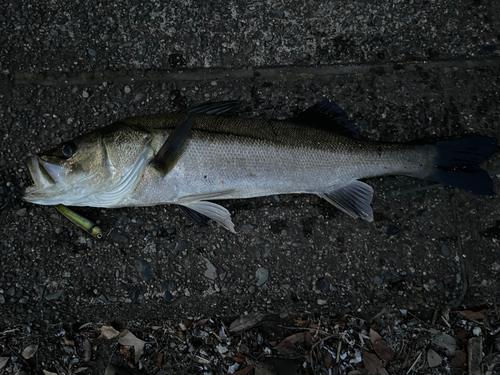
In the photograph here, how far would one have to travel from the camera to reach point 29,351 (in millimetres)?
2939

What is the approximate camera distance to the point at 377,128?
3148mm

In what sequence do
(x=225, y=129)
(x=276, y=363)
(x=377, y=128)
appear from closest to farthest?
(x=225, y=129)
(x=276, y=363)
(x=377, y=128)

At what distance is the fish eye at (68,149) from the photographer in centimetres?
252

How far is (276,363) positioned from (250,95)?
2.41m

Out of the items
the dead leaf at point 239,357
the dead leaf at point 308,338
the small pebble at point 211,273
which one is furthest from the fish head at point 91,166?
the dead leaf at point 308,338

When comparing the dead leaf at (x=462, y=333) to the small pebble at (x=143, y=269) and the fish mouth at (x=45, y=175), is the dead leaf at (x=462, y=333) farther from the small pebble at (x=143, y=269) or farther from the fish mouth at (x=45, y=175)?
the fish mouth at (x=45, y=175)

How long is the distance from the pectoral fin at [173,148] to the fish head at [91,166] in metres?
0.10

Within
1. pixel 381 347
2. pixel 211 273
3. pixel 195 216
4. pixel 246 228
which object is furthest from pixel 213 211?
pixel 381 347

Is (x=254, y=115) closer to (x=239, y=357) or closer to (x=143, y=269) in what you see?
(x=143, y=269)

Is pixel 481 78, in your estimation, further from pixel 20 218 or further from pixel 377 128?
pixel 20 218

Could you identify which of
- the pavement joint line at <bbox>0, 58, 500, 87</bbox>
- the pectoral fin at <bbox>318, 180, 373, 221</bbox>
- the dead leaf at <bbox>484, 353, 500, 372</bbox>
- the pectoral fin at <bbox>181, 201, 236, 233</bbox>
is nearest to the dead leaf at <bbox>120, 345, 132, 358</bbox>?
the pectoral fin at <bbox>181, 201, 236, 233</bbox>

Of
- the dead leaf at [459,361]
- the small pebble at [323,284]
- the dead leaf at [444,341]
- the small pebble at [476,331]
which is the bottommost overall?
the dead leaf at [459,361]

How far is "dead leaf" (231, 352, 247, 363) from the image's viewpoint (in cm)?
294

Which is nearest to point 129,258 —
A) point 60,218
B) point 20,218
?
point 60,218
